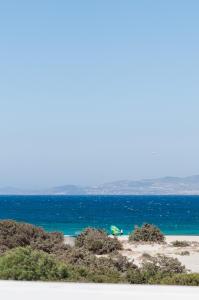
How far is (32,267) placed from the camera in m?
9.42

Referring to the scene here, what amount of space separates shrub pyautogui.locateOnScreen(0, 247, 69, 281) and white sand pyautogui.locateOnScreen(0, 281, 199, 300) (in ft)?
19.7

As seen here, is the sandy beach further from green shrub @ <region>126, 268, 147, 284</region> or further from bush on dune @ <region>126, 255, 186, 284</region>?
green shrub @ <region>126, 268, 147, 284</region>

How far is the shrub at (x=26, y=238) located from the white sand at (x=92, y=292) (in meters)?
15.3

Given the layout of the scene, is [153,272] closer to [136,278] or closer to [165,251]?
[136,278]

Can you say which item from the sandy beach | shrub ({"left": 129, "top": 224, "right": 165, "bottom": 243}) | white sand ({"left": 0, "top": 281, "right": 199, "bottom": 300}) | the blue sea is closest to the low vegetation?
shrub ({"left": 129, "top": 224, "right": 165, "bottom": 243})

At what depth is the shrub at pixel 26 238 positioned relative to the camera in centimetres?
1878

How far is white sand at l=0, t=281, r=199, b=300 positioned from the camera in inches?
113

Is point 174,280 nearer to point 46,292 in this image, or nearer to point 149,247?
point 46,292

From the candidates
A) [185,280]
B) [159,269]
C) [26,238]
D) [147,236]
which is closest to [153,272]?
[159,269]

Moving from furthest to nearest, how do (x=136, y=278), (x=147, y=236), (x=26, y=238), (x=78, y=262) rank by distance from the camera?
(x=147, y=236), (x=26, y=238), (x=78, y=262), (x=136, y=278)

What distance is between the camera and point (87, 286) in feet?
9.85

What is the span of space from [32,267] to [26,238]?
36.9 feet

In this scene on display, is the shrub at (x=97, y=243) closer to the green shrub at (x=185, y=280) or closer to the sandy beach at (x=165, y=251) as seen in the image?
the sandy beach at (x=165, y=251)

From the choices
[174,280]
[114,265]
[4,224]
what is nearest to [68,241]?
[4,224]
